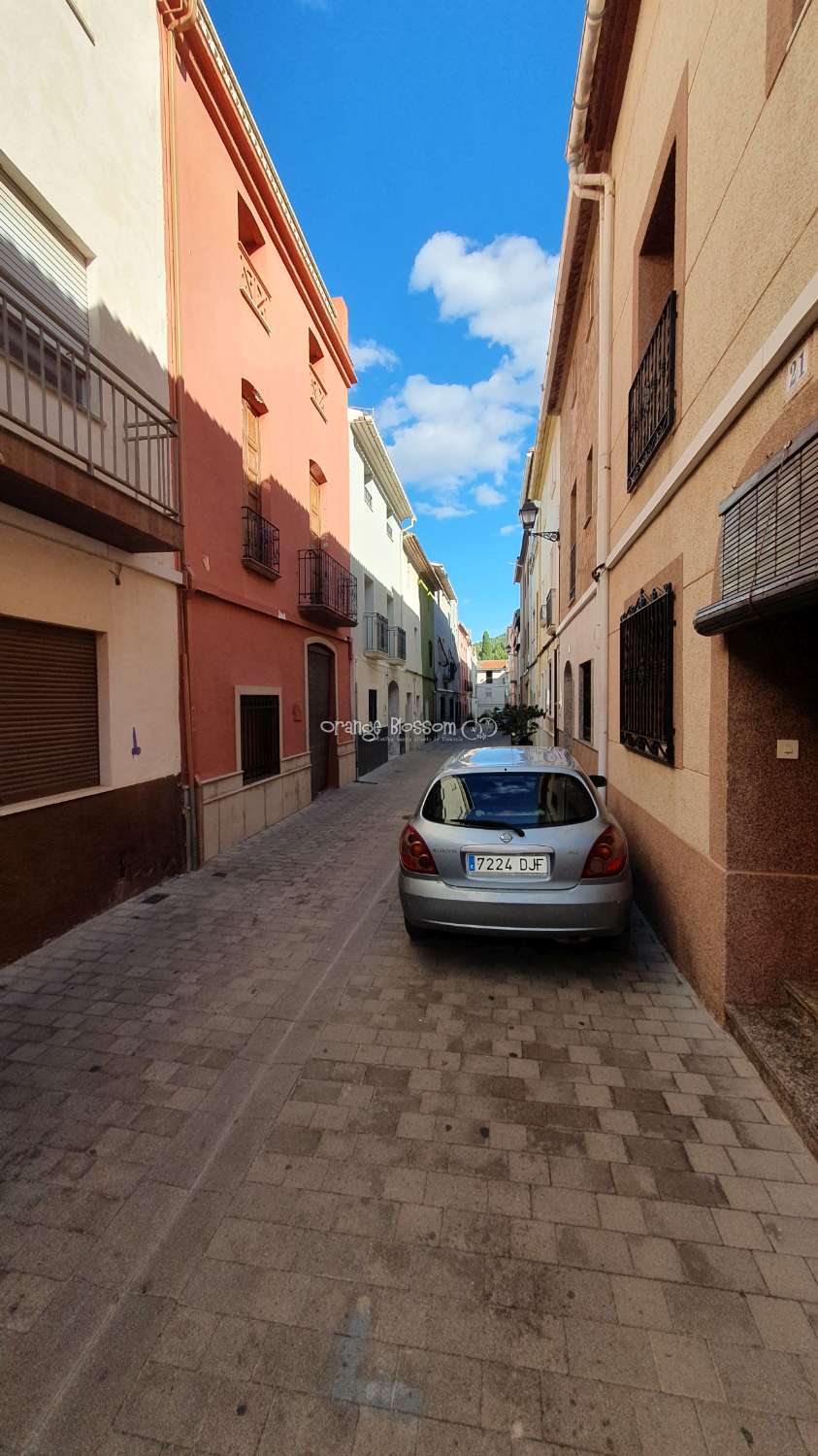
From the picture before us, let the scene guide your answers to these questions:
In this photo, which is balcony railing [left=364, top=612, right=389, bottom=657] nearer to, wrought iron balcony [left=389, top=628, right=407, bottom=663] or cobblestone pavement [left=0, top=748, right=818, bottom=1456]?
wrought iron balcony [left=389, top=628, right=407, bottom=663]

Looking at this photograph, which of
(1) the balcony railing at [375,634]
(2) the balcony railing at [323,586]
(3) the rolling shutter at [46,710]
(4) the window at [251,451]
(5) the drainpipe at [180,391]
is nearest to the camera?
(3) the rolling shutter at [46,710]

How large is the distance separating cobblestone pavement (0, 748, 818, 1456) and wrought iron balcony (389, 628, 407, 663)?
14820 mm

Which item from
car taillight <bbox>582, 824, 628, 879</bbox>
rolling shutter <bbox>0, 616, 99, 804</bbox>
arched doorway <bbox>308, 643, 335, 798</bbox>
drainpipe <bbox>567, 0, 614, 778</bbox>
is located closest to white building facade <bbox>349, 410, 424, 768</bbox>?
arched doorway <bbox>308, 643, 335, 798</bbox>

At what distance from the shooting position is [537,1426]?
1.47 meters

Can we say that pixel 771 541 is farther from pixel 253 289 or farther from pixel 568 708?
pixel 253 289

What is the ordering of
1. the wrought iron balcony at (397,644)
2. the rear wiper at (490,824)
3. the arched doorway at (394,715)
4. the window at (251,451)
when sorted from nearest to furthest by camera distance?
the rear wiper at (490,824), the window at (251,451), the wrought iron balcony at (397,644), the arched doorway at (394,715)

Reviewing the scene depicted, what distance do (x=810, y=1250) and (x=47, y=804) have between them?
5.11 metres

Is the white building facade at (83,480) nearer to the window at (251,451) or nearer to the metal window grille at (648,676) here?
the window at (251,451)

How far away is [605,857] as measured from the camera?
3631 millimetres

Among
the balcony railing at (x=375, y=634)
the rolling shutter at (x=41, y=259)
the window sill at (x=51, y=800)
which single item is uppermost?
the rolling shutter at (x=41, y=259)

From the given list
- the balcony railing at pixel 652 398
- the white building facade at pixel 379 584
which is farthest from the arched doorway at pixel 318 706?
the balcony railing at pixel 652 398

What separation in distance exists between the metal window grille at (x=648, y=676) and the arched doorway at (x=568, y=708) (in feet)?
15.1

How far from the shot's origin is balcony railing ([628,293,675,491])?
13.7ft

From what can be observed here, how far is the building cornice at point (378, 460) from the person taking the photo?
47.3 ft
